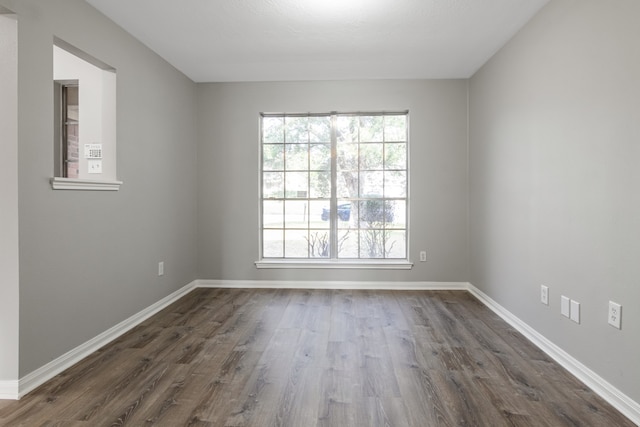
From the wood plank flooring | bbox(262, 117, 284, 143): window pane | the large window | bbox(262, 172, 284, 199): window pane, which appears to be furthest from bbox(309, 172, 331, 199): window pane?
the wood plank flooring

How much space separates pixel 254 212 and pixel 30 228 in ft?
7.96

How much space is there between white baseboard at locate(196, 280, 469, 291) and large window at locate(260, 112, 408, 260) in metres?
0.31

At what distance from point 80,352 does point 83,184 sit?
3.71 feet

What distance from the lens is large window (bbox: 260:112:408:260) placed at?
4.30 meters

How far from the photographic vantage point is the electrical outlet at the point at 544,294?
2.56 metres

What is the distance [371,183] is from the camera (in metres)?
4.32

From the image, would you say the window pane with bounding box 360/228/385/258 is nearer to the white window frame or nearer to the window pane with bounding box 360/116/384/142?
the white window frame

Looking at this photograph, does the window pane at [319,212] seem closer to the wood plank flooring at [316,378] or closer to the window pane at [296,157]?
the window pane at [296,157]

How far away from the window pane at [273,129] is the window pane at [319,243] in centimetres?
122

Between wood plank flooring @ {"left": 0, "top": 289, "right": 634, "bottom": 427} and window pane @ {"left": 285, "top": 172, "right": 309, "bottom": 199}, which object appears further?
window pane @ {"left": 285, "top": 172, "right": 309, "bottom": 199}

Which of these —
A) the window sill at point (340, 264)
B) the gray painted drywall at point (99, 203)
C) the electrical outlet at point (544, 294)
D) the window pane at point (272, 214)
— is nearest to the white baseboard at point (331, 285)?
the window sill at point (340, 264)

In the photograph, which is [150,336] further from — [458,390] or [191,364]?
[458,390]

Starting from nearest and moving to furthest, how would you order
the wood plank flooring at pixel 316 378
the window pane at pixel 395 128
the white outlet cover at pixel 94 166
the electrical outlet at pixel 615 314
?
the wood plank flooring at pixel 316 378 < the electrical outlet at pixel 615 314 < the white outlet cover at pixel 94 166 < the window pane at pixel 395 128

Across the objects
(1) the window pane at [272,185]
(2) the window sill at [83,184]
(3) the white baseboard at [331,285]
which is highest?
(1) the window pane at [272,185]
